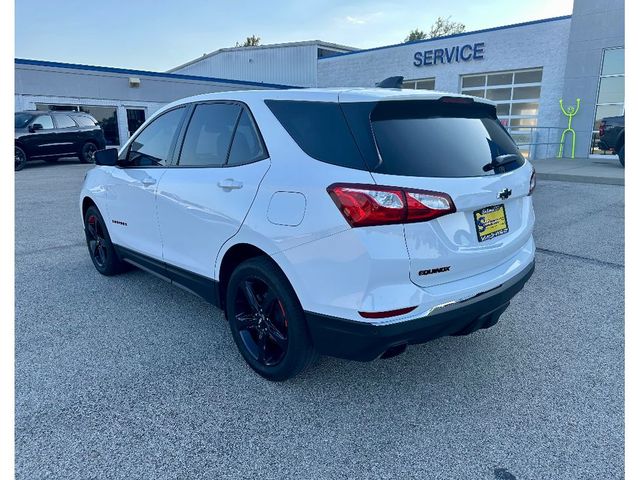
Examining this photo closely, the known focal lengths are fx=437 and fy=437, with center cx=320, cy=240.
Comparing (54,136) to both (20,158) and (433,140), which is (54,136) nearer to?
(20,158)

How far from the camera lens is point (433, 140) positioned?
2.49 metres

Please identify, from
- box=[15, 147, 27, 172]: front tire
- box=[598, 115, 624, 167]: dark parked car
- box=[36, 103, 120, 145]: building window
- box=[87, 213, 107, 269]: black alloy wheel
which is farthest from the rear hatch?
box=[36, 103, 120, 145]: building window

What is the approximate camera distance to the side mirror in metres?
4.17

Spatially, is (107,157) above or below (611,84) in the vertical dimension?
below

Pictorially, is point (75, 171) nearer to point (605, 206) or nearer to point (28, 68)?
point (28, 68)

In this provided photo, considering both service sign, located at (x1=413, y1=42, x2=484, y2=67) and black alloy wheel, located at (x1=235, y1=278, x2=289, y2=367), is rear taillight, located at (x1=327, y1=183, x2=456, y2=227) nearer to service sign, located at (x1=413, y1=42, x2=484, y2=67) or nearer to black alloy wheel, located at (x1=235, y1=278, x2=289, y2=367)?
black alloy wheel, located at (x1=235, y1=278, x2=289, y2=367)

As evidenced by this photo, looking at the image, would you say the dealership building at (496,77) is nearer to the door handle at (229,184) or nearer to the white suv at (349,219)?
the white suv at (349,219)

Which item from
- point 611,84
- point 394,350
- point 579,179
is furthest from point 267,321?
point 611,84

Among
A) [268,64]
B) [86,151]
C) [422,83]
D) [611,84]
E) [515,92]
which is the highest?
[268,64]

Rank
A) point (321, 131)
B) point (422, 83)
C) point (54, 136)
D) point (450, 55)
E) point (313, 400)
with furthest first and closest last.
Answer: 1. point (422, 83)
2. point (450, 55)
3. point (54, 136)
4. point (313, 400)
5. point (321, 131)

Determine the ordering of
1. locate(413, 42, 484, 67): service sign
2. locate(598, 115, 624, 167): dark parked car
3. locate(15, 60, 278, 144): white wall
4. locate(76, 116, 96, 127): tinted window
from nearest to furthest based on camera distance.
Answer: locate(598, 115, 624, 167): dark parked car < locate(76, 116, 96, 127): tinted window < locate(15, 60, 278, 144): white wall < locate(413, 42, 484, 67): service sign

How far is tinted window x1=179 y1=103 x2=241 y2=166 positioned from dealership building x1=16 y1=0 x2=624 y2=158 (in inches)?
640

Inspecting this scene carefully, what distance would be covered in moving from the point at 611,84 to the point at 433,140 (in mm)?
17520

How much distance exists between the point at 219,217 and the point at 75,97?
70.1ft
